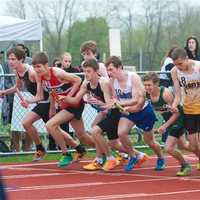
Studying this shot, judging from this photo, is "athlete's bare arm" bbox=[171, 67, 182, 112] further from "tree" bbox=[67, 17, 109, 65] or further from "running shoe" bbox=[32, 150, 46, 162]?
"tree" bbox=[67, 17, 109, 65]

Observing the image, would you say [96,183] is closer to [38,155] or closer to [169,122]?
[169,122]

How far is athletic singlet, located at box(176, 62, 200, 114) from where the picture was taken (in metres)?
9.95

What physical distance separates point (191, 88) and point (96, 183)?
1.84 m

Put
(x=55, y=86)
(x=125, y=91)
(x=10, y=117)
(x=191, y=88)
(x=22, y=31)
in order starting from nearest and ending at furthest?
1. (x=191, y=88)
2. (x=125, y=91)
3. (x=55, y=86)
4. (x=10, y=117)
5. (x=22, y=31)

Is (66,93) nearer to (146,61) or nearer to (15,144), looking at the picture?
(15,144)

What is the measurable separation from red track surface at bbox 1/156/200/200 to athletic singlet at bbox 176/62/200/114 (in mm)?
969

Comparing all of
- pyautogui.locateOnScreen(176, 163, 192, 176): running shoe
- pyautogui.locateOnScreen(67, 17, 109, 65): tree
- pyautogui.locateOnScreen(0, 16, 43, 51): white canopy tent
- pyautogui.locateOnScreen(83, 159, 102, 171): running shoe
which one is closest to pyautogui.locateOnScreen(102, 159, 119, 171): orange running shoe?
pyautogui.locateOnScreen(83, 159, 102, 171): running shoe

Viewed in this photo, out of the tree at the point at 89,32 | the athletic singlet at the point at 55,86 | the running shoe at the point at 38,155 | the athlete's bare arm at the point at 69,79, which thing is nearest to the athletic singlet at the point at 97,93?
the athlete's bare arm at the point at 69,79

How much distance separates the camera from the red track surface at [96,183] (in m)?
8.52

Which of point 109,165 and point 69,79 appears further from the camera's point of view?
point 69,79

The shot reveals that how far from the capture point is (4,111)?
13.6m

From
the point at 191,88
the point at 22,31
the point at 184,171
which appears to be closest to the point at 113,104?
the point at 191,88

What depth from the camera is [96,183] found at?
31.9ft

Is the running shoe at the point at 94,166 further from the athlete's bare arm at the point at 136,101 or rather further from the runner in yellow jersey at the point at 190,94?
the runner in yellow jersey at the point at 190,94
